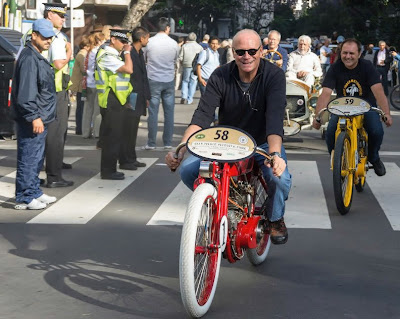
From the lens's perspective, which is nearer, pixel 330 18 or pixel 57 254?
pixel 57 254

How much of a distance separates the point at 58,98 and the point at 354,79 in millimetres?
3230

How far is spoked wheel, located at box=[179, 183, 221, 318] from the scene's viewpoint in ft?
18.0

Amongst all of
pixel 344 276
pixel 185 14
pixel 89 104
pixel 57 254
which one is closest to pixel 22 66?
pixel 57 254

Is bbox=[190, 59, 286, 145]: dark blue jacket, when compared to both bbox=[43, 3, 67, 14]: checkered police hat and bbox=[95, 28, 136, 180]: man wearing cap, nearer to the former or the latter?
bbox=[43, 3, 67, 14]: checkered police hat

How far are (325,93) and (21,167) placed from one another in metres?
3.06

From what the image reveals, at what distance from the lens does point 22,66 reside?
9555 millimetres

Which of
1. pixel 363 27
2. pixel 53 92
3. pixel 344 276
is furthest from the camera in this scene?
pixel 363 27

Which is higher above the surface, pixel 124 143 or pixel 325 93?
pixel 325 93

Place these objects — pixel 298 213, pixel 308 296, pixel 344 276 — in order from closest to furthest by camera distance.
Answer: pixel 308 296, pixel 344 276, pixel 298 213

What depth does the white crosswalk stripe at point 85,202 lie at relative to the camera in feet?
29.9

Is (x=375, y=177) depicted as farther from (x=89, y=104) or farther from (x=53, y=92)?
(x=89, y=104)

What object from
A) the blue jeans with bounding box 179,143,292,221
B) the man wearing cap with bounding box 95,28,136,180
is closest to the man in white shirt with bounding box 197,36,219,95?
the man wearing cap with bounding box 95,28,136,180

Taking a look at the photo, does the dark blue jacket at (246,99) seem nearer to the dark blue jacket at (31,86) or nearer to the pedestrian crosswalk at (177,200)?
the pedestrian crosswalk at (177,200)

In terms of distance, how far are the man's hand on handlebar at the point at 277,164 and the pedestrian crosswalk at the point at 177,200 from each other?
8.68 feet
